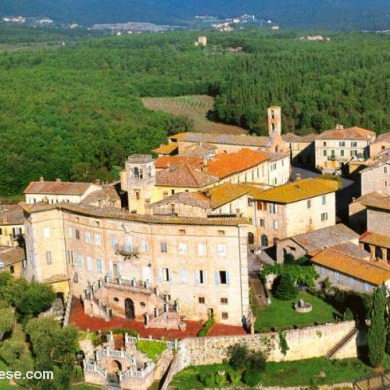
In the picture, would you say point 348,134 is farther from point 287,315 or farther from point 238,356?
point 238,356

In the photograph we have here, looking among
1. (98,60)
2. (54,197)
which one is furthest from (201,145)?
(98,60)

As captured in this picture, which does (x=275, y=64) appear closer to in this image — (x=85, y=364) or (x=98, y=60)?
(x=98, y=60)

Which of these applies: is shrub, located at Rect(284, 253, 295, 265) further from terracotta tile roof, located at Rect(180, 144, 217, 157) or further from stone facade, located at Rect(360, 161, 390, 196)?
terracotta tile roof, located at Rect(180, 144, 217, 157)

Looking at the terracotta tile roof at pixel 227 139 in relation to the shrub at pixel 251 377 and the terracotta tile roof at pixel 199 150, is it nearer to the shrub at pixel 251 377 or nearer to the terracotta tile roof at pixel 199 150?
the terracotta tile roof at pixel 199 150

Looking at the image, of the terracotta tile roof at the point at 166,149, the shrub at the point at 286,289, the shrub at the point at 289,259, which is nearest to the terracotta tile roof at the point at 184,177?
the shrub at the point at 289,259

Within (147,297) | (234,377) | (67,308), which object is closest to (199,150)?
(67,308)
